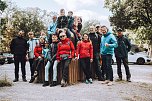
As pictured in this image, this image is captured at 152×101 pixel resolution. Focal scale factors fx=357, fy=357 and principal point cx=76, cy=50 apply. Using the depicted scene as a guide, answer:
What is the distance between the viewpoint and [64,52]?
12648 mm

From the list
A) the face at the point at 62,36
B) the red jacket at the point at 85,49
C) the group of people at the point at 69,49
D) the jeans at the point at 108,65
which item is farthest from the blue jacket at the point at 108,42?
the face at the point at 62,36

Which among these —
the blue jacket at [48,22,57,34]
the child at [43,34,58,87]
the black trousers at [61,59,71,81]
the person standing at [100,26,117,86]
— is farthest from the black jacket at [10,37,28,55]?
the person standing at [100,26,117,86]

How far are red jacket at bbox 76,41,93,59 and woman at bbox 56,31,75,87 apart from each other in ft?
2.32

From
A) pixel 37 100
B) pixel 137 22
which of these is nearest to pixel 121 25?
pixel 137 22

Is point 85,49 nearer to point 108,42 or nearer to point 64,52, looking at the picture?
point 108,42

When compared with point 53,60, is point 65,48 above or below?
above

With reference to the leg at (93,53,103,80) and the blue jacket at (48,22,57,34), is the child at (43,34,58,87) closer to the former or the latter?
the blue jacket at (48,22,57,34)

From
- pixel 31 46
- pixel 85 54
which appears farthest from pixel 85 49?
pixel 31 46

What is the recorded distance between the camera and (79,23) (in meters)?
14.7

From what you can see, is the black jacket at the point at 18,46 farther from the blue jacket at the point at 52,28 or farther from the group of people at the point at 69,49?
the blue jacket at the point at 52,28

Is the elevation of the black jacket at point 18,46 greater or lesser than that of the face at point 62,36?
lesser

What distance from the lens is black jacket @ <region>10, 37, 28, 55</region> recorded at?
13.8m

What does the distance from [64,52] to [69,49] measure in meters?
0.21

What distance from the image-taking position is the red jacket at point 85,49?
13320 mm
